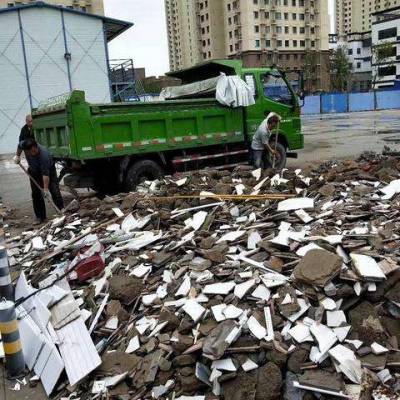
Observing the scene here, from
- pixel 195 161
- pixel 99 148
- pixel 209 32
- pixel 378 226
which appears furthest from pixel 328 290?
pixel 209 32

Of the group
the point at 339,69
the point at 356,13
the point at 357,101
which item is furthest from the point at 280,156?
the point at 356,13

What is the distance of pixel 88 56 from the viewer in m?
26.8

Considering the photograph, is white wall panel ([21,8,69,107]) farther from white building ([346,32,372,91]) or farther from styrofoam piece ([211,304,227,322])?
white building ([346,32,372,91])

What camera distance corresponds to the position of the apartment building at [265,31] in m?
86.8

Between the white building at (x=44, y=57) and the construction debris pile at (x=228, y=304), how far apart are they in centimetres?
2129

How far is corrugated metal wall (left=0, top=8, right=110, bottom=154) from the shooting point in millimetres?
24719

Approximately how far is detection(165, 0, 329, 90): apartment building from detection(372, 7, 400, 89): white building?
10.3 m

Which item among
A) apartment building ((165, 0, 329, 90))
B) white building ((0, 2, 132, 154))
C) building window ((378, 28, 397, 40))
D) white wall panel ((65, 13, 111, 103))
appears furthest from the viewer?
apartment building ((165, 0, 329, 90))

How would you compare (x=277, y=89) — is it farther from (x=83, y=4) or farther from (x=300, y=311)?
(x=83, y=4)

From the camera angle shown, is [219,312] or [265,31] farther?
[265,31]

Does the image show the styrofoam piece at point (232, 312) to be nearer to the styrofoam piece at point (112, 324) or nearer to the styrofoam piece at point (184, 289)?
A: the styrofoam piece at point (184, 289)

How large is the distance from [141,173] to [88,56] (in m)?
19.4

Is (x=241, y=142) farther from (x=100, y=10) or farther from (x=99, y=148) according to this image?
(x=100, y=10)

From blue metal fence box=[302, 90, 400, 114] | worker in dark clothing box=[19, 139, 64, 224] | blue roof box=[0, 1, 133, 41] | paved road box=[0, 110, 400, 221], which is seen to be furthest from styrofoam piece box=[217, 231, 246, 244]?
blue metal fence box=[302, 90, 400, 114]
